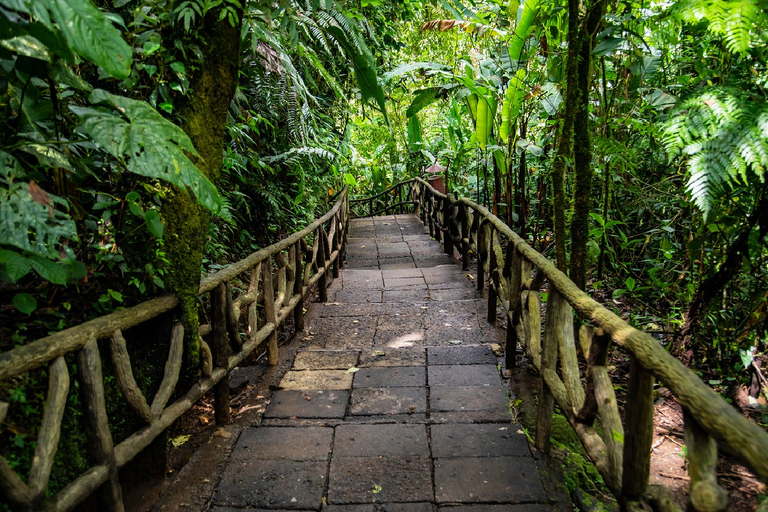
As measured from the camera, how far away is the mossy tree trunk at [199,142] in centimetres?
227

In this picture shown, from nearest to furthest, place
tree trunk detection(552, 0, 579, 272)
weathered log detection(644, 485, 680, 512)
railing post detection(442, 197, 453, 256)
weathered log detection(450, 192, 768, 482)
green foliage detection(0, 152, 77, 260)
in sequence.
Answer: weathered log detection(450, 192, 768, 482), green foliage detection(0, 152, 77, 260), weathered log detection(644, 485, 680, 512), tree trunk detection(552, 0, 579, 272), railing post detection(442, 197, 453, 256)

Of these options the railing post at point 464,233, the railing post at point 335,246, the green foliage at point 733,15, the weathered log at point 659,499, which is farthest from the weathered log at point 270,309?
the railing post at point 464,233

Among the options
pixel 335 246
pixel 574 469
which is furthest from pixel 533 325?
pixel 335 246

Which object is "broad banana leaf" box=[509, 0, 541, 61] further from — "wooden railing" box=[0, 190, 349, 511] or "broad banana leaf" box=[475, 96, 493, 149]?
"wooden railing" box=[0, 190, 349, 511]

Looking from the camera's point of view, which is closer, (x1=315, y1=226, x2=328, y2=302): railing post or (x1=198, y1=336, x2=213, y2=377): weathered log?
(x1=198, y1=336, x2=213, y2=377): weathered log

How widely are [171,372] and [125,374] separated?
32cm

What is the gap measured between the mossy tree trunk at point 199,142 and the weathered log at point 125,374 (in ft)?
1.39

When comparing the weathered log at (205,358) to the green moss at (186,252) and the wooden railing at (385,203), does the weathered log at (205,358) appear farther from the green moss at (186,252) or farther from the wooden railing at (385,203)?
the wooden railing at (385,203)

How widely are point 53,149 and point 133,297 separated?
73 cm

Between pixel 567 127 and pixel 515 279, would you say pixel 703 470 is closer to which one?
pixel 515 279

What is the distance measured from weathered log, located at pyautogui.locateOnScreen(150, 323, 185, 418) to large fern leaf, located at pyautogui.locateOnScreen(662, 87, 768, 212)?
2.14 meters

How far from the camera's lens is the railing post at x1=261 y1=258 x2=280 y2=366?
11.5 feet

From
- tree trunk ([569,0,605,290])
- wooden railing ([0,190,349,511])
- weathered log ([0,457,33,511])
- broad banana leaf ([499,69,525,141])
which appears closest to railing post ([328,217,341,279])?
broad banana leaf ([499,69,525,141])

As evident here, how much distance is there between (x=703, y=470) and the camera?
123 centimetres
